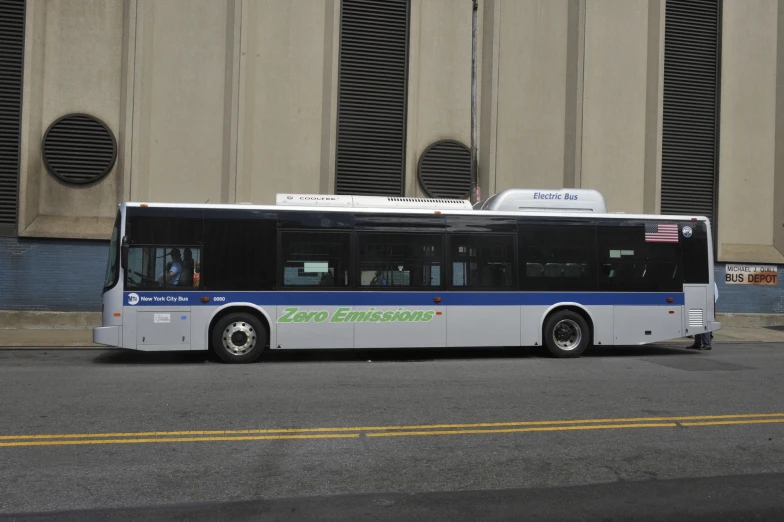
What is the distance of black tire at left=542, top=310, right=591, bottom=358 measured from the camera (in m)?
12.9

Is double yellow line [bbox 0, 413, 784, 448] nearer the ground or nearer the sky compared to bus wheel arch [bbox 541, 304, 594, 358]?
nearer the ground

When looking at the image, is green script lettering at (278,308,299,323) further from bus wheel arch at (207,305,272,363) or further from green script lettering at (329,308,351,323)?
green script lettering at (329,308,351,323)

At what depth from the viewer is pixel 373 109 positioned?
2012cm

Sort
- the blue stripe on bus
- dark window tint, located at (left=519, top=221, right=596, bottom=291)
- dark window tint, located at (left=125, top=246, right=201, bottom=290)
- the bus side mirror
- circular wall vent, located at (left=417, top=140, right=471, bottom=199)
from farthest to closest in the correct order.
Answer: circular wall vent, located at (left=417, top=140, right=471, bottom=199), dark window tint, located at (left=519, top=221, right=596, bottom=291), the blue stripe on bus, dark window tint, located at (left=125, top=246, right=201, bottom=290), the bus side mirror

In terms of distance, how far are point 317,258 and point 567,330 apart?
16.3ft

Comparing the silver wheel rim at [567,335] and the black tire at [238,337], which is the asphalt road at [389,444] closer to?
the black tire at [238,337]

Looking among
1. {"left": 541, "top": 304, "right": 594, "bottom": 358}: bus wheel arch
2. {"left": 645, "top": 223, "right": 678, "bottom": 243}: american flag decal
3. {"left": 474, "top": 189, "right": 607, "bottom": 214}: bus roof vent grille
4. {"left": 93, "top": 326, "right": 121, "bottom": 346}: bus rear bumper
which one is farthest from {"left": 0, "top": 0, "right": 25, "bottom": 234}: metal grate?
{"left": 645, "top": 223, "right": 678, "bottom": 243}: american flag decal

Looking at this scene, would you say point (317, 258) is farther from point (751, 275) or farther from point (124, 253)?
point (751, 275)

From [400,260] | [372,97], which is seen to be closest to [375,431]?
[400,260]

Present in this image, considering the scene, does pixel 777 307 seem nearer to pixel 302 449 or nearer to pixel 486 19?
pixel 486 19

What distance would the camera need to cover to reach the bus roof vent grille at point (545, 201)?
43.4ft

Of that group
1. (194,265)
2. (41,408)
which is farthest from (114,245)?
(41,408)

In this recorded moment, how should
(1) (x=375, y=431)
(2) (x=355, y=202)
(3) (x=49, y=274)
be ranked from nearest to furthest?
(1) (x=375, y=431)
(2) (x=355, y=202)
(3) (x=49, y=274)

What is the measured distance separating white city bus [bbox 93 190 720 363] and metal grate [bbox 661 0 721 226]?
354 inches
